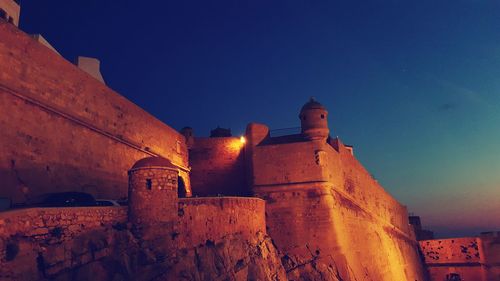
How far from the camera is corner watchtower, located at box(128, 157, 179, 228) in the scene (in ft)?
42.7

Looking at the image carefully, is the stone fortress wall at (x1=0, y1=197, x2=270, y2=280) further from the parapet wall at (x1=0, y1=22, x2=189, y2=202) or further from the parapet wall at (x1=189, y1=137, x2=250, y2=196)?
the parapet wall at (x1=189, y1=137, x2=250, y2=196)

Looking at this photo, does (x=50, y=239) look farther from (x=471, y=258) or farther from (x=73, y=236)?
(x=471, y=258)

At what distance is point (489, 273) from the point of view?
1569 inches

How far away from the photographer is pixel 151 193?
13.2 meters

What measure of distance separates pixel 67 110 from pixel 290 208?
1201 centimetres

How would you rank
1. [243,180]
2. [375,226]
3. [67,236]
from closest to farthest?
[67,236] → [243,180] → [375,226]

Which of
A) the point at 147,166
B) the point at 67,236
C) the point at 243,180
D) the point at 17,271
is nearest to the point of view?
the point at 17,271

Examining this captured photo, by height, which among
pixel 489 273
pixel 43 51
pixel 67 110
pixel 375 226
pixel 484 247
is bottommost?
pixel 489 273

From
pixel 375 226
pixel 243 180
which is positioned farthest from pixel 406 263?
pixel 243 180

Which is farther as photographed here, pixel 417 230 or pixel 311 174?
pixel 417 230

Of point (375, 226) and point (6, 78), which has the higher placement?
point (6, 78)

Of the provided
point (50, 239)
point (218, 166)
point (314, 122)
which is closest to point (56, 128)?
point (50, 239)

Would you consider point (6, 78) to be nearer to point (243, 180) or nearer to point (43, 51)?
point (43, 51)

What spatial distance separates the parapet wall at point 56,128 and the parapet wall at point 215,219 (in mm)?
4997
